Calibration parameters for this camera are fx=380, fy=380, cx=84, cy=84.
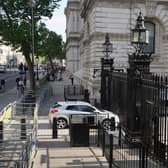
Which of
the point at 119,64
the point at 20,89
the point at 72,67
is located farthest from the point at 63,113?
the point at 72,67

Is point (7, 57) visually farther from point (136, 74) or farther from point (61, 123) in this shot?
point (136, 74)

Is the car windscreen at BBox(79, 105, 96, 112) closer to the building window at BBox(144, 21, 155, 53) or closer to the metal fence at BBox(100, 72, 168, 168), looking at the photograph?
the metal fence at BBox(100, 72, 168, 168)

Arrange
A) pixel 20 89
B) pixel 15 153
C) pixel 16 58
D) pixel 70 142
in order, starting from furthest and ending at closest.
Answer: pixel 16 58 → pixel 20 89 → pixel 70 142 → pixel 15 153

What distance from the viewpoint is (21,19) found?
37.4 m

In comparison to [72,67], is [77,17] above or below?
above

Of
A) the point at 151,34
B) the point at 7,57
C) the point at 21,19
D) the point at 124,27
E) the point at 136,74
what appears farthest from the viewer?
the point at 7,57

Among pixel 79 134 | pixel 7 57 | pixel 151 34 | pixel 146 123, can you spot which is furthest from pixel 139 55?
pixel 7 57

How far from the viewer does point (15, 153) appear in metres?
11.9

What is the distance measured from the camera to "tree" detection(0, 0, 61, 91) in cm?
3647

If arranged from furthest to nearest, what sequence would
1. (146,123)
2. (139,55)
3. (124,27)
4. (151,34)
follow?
(151,34)
(124,27)
(139,55)
(146,123)

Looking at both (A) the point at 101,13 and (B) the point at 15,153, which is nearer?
(B) the point at 15,153

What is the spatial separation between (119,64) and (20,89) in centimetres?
1227

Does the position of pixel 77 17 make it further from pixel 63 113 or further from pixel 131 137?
pixel 131 137

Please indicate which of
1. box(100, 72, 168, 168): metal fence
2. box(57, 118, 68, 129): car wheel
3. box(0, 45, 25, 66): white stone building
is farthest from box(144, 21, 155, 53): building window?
box(0, 45, 25, 66): white stone building
